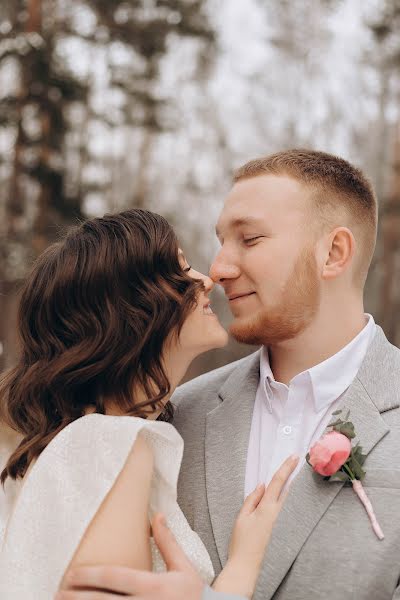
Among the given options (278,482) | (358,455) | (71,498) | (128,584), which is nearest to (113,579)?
(128,584)

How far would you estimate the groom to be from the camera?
7.29ft

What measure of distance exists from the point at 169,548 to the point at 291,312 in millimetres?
991

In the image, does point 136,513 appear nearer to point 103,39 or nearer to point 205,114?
point 103,39

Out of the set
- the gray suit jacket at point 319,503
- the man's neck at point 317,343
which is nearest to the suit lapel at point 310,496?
the gray suit jacket at point 319,503

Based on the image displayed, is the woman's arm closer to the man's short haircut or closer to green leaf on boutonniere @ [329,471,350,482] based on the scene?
green leaf on boutonniere @ [329,471,350,482]

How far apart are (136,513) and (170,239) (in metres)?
0.97

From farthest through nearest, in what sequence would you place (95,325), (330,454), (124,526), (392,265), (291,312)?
(392,265) < (291,312) < (95,325) < (330,454) < (124,526)

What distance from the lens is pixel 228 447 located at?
2592 millimetres

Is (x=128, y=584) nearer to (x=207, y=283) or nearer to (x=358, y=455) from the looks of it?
(x=358, y=455)

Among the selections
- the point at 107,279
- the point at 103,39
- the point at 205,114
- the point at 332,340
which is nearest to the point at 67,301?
the point at 107,279

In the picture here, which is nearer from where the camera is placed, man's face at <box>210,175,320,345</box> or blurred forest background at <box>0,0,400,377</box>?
man's face at <box>210,175,320,345</box>

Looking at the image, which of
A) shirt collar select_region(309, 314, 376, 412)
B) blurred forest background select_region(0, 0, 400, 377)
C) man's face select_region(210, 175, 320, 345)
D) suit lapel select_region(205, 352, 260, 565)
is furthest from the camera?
blurred forest background select_region(0, 0, 400, 377)

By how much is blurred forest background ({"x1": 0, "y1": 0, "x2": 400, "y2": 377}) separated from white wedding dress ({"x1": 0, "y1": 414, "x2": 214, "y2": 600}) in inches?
329

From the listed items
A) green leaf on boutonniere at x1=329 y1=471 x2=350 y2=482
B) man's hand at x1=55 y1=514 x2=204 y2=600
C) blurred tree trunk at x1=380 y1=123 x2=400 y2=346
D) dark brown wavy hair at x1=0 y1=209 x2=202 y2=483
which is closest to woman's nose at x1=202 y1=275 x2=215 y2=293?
dark brown wavy hair at x1=0 y1=209 x2=202 y2=483
